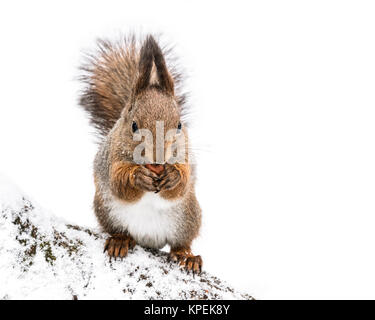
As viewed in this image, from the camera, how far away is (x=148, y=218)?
212 centimetres

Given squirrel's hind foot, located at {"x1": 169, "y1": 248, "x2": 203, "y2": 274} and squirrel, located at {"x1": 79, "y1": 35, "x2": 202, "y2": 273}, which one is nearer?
squirrel, located at {"x1": 79, "y1": 35, "x2": 202, "y2": 273}

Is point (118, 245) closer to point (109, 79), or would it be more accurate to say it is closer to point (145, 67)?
point (145, 67)

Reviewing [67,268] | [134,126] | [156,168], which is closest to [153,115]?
[134,126]

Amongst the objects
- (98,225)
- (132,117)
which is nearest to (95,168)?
(98,225)

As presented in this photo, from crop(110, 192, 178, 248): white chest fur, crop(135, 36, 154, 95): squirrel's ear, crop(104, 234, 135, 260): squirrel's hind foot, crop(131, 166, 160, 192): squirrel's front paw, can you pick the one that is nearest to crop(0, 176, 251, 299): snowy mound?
crop(104, 234, 135, 260): squirrel's hind foot

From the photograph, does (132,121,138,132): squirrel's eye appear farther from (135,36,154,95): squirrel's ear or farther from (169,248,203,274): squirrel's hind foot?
(169,248,203,274): squirrel's hind foot

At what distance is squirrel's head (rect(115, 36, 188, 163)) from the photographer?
6.13 ft

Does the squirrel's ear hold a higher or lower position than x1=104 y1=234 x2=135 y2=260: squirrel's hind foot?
higher

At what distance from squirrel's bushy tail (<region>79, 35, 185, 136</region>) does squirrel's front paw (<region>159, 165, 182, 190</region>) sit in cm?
77

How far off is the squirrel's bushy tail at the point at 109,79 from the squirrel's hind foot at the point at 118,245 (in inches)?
32.0

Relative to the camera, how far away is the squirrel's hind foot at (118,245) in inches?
77.1

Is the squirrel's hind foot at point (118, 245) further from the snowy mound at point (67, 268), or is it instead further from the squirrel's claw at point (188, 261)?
the squirrel's claw at point (188, 261)

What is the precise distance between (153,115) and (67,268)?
2.60 ft
